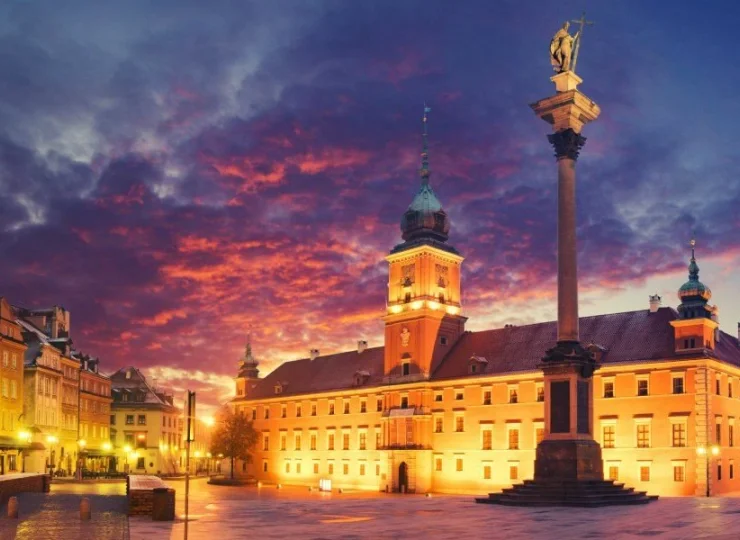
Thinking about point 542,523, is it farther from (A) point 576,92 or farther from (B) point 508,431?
(B) point 508,431

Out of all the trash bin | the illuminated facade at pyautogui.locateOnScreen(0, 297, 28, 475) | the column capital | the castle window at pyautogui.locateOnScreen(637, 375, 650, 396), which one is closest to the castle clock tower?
the castle window at pyautogui.locateOnScreen(637, 375, 650, 396)

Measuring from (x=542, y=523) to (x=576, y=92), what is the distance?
24.6 metres

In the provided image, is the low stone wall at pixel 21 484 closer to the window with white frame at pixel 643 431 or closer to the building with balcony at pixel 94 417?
the window with white frame at pixel 643 431

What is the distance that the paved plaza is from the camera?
2781 cm

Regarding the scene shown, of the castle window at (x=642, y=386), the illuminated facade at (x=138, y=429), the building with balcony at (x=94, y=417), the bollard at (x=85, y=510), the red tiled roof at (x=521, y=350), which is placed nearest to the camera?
the bollard at (x=85, y=510)

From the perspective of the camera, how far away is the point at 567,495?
137 ft

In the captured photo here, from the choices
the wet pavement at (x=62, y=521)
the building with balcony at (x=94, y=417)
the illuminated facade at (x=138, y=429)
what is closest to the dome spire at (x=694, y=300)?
the wet pavement at (x=62, y=521)

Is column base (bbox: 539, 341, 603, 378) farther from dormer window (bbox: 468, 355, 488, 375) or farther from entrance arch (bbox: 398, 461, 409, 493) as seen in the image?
entrance arch (bbox: 398, 461, 409, 493)

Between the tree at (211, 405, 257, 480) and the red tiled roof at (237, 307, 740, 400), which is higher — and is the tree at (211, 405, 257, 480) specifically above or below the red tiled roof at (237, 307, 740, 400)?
below

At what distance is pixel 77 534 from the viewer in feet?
92.0

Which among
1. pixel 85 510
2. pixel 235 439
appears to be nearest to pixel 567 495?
pixel 85 510

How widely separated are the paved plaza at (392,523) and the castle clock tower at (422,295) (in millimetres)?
51175

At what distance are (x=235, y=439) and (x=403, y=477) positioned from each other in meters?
28.7

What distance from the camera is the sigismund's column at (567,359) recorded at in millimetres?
44322
